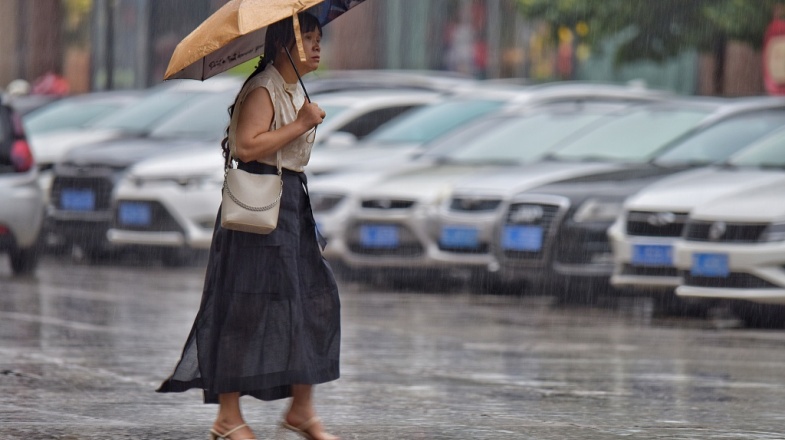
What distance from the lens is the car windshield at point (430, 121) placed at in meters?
18.5

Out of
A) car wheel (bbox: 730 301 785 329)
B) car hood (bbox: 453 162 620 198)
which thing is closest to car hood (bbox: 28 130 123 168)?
car hood (bbox: 453 162 620 198)

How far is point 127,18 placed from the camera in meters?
41.8

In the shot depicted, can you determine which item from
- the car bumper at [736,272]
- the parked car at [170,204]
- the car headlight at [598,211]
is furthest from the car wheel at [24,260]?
the car bumper at [736,272]

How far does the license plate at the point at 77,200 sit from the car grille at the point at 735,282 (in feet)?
24.8

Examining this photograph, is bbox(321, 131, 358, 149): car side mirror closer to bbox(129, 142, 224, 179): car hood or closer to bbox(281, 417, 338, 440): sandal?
bbox(129, 142, 224, 179): car hood

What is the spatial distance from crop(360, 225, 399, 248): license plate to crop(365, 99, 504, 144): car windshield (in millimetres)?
2503

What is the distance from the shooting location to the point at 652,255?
13.6 m

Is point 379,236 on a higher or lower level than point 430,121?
lower

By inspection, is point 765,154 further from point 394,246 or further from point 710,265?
point 394,246

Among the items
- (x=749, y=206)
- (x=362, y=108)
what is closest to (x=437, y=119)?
(x=362, y=108)

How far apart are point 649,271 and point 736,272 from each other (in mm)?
1048

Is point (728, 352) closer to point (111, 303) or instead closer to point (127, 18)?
point (111, 303)

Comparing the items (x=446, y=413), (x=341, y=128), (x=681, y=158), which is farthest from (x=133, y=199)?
(x=446, y=413)

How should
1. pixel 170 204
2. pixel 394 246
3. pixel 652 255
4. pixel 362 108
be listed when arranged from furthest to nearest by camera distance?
1. pixel 362 108
2. pixel 170 204
3. pixel 394 246
4. pixel 652 255
